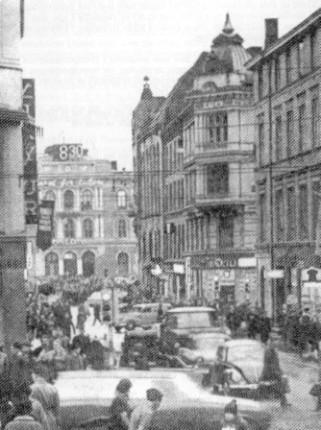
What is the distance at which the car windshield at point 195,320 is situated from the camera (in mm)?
33031

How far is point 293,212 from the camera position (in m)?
53.9

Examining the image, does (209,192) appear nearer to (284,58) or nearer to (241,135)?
(241,135)

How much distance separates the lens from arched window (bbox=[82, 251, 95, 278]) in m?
144

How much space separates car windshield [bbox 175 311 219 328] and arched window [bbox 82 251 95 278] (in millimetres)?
110037

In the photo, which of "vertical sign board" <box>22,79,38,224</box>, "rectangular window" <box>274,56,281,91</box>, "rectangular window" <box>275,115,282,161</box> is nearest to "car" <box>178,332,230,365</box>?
"vertical sign board" <box>22,79,38,224</box>

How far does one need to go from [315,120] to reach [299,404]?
1111 inches

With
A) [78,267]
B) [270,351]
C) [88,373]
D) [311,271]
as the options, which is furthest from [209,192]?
[78,267]

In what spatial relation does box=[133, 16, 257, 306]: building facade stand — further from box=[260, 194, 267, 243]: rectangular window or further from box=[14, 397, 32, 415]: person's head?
box=[14, 397, 32, 415]: person's head

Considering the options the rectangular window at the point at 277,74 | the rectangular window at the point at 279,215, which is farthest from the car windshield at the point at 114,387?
the rectangular window at the point at 277,74

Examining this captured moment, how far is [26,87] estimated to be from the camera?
36.2 metres

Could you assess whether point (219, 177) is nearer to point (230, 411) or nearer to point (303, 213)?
point (303, 213)

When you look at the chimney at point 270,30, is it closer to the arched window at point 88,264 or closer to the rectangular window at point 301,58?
the rectangular window at point 301,58

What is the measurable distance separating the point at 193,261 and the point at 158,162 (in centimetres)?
1903

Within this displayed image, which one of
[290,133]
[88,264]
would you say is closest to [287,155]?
[290,133]
